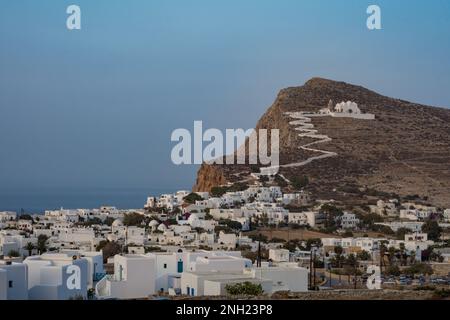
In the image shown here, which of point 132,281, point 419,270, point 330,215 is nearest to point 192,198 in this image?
point 330,215

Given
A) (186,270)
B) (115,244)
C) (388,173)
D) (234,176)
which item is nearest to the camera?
(186,270)

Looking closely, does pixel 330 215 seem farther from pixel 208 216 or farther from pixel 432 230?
pixel 208 216

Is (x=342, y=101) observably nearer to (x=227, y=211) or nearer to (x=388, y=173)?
(x=388, y=173)

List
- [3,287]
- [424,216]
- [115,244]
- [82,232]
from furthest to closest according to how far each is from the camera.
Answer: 1. [424,216]
2. [82,232]
3. [115,244]
4. [3,287]

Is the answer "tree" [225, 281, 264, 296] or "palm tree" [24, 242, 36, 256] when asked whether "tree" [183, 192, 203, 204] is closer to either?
"palm tree" [24, 242, 36, 256]
